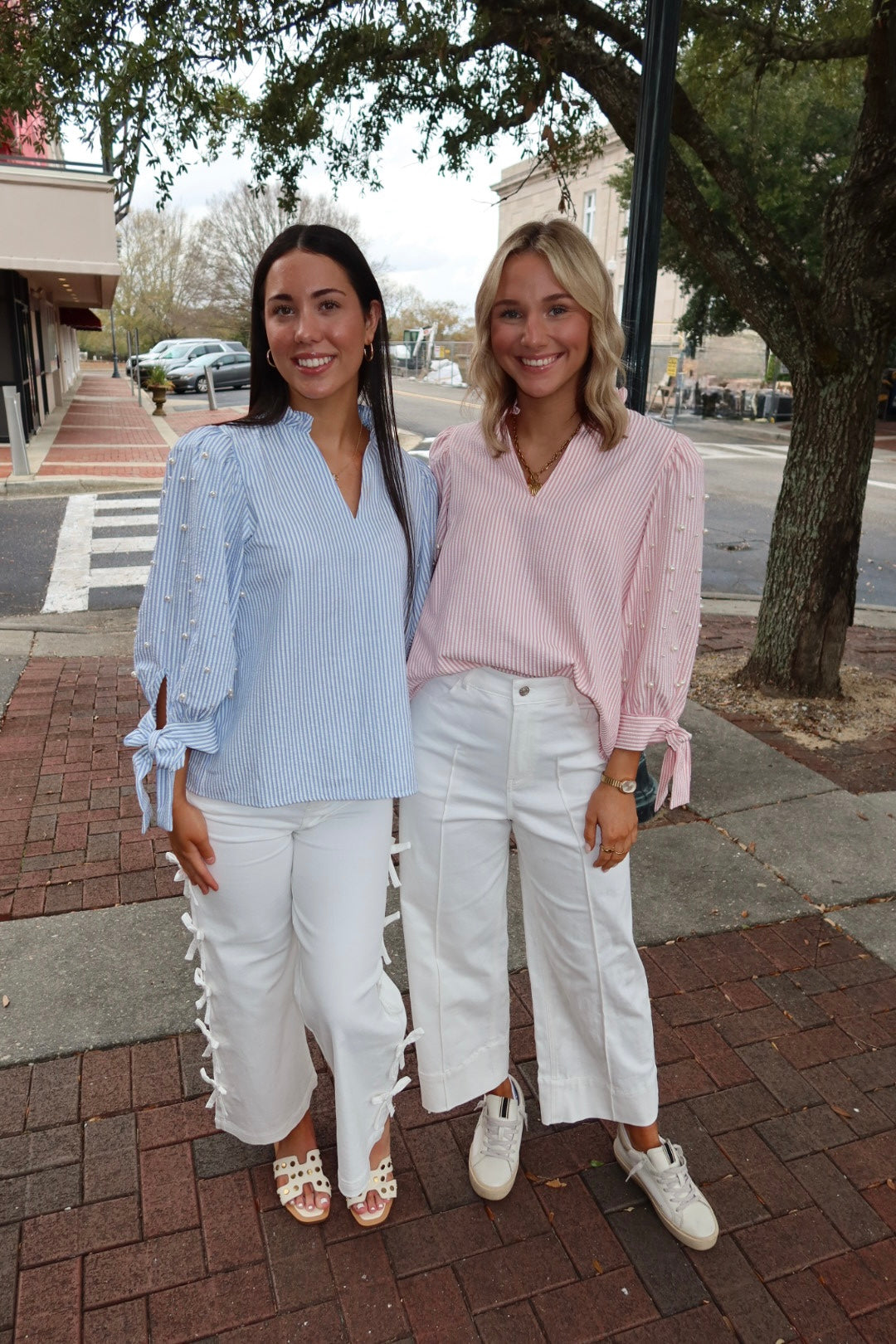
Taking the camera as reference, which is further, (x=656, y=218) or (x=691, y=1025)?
(x=656, y=218)

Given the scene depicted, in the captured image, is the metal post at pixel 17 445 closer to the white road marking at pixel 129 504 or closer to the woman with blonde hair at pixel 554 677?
the white road marking at pixel 129 504

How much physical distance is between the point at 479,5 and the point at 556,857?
4.81 m

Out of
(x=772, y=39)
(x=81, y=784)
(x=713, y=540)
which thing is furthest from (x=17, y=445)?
(x=772, y=39)

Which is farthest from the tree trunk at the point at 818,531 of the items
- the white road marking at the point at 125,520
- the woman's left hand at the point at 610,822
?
the white road marking at the point at 125,520

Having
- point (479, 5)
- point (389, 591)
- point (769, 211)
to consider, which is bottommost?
point (389, 591)

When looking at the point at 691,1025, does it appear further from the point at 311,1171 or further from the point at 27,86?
the point at 27,86

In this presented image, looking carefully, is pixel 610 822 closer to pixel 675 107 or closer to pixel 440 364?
pixel 675 107

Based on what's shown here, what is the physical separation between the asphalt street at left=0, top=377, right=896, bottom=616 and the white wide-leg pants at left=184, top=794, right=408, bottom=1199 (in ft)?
3.38

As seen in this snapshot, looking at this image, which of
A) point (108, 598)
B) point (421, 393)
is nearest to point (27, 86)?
point (108, 598)

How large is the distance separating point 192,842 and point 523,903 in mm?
770

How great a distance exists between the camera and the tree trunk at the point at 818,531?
527 cm

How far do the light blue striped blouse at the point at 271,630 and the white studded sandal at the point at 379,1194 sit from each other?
0.93 metres

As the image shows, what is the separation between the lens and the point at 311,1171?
91.3 inches

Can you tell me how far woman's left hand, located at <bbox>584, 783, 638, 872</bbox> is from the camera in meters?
2.12
